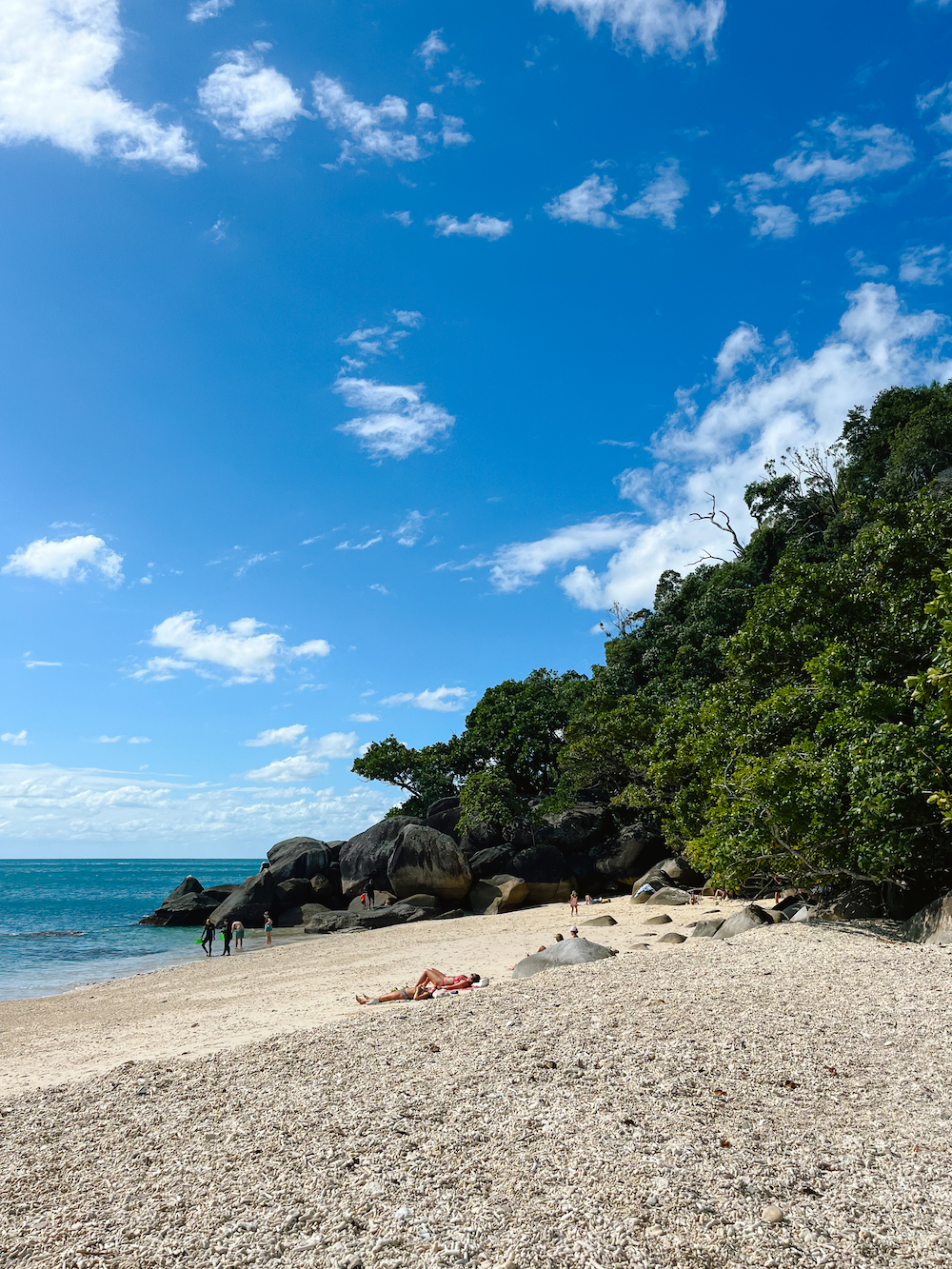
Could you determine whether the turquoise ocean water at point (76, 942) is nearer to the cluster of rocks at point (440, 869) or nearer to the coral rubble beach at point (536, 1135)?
the cluster of rocks at point (440, 869)

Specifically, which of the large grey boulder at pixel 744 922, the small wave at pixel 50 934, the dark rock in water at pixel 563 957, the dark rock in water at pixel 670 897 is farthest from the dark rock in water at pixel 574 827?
the small wave at pixel 50 934

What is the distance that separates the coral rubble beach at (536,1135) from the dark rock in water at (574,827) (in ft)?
87.3

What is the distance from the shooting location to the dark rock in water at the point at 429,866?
3388 cm

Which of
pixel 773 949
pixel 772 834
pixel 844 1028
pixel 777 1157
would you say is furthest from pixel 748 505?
pixel 777 1157

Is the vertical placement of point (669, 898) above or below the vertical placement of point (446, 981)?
below

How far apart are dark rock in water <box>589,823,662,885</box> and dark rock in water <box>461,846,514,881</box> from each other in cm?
431

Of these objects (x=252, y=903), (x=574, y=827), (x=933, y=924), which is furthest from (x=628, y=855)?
(x=933, y=924)

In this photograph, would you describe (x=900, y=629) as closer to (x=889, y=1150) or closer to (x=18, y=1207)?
(x=889, y=1150)

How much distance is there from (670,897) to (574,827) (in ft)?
38.9

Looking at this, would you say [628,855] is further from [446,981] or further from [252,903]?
[446,981]

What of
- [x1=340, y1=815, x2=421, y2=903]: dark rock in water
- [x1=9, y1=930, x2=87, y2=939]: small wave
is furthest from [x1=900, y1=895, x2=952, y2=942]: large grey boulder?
[x1=9, y1=930, x2=87, y2=939]: small wave

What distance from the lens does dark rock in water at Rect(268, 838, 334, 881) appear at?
41.0 m

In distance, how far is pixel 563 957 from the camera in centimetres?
1329

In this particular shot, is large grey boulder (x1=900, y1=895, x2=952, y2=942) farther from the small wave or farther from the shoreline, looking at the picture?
the small wave
